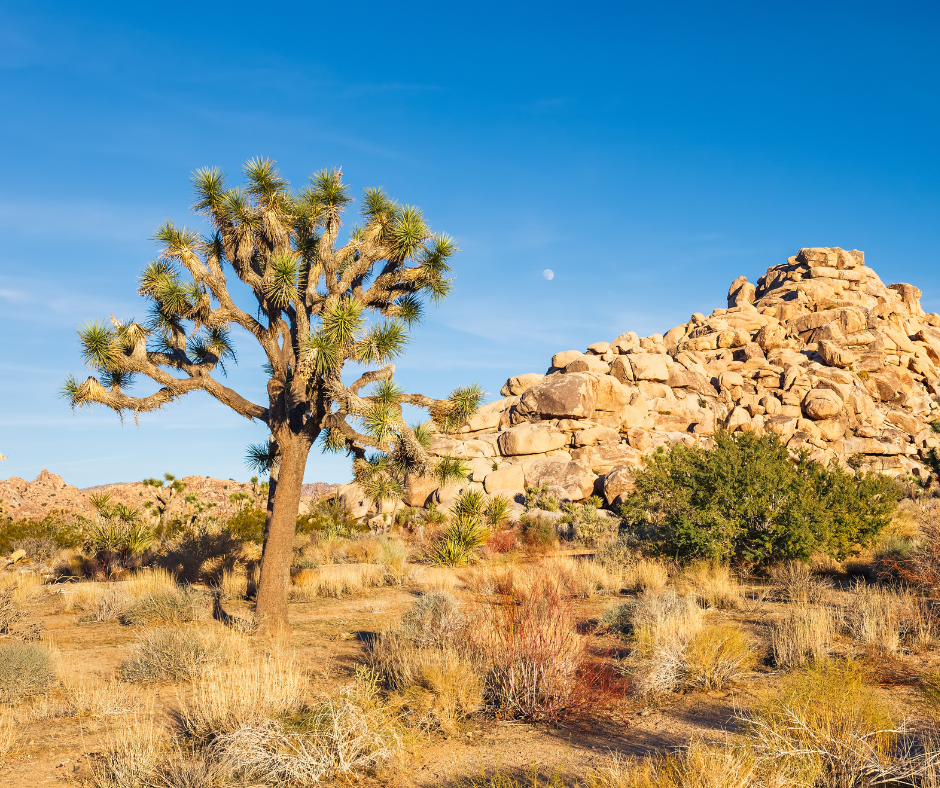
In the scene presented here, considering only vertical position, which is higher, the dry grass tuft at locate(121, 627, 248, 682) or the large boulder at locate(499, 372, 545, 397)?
the large boulder at locate(499, 372, 545, 397)

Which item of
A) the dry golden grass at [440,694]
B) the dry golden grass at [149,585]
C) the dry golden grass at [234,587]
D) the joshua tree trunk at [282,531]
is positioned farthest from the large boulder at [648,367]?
the dry golden grass at [440,694]

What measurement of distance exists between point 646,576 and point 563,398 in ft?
81.6

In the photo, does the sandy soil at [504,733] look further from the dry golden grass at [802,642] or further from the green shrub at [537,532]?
the green shrub at [537,532]

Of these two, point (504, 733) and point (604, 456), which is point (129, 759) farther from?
point (604, 456)

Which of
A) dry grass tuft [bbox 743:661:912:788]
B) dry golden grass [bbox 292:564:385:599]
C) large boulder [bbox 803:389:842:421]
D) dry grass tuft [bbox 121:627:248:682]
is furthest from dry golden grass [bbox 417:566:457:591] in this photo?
large boulder [bbox 803:389:842:421]

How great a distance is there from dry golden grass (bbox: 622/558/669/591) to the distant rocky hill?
2415 centimetres

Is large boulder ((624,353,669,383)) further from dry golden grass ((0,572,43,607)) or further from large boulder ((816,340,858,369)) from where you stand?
dry golden grass ((0,572,43,607))

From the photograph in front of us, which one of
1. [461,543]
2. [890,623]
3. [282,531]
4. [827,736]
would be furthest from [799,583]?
[461,543]

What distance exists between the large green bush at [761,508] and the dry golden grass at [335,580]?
266 inches

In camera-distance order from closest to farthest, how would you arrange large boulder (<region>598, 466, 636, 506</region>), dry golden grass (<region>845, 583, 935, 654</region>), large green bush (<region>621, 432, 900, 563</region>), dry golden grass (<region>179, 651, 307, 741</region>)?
dry golden grass (<region>179, 651, 307, 741</region>), dry golden grass (<region>845, 583, 935, 654</region>), large green bush (<region>621, 432, 900, 563</region>), large boulder (<region>598, 466, 636, 506</region>)

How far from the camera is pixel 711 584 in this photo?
11.4 metres

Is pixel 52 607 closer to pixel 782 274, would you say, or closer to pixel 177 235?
pixel 177 235

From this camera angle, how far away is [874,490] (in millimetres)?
14133

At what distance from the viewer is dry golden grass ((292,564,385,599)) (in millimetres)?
14852
